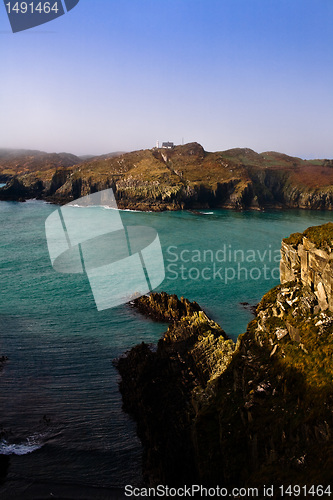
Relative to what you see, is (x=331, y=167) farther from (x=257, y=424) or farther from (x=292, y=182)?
(x=257, y=424)

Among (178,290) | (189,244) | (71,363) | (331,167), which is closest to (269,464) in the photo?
(71,363)

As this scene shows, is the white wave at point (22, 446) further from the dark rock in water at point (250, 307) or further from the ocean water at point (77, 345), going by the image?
the dark rock in water at point (250, 307)

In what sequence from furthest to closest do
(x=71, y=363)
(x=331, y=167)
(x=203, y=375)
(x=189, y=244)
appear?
(x=331, y=167) < (x=189, y=244) < (x=71, y=363) < (x=203, y=375)

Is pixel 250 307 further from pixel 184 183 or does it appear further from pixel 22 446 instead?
pixel 184 183

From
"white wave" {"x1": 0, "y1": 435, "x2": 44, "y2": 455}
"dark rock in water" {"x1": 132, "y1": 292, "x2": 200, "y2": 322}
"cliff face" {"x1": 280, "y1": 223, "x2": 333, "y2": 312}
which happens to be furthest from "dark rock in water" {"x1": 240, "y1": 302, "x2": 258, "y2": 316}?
"white wave" {"x1": 0, "y1": 435, "x2": 44, "y2": 455}

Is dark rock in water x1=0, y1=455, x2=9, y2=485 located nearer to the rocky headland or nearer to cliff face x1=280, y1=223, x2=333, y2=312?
cliff face x1=280, y1=223, x2=333, y2=312

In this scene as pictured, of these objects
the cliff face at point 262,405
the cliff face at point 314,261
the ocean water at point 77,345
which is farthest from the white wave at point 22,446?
the cliff face at point 314,261

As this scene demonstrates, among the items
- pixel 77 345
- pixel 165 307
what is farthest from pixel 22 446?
pixel 165 307
